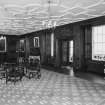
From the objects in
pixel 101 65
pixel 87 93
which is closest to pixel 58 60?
pixel 101 65

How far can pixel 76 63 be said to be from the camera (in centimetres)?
1012

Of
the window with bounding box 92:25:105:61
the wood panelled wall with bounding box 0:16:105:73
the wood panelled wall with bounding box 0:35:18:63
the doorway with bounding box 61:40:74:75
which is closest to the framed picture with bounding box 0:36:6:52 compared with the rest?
the wood panelled wall with bounding box 0:35:18:63

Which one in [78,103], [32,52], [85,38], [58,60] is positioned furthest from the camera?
[32,52]

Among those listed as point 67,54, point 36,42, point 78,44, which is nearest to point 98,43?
point 78,44

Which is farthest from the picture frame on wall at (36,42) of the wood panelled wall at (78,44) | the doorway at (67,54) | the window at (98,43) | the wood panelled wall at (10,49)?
the window at (98,43)

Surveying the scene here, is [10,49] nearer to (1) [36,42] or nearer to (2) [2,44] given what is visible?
(2) [2,44]

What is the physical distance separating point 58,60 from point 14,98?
24.5 feet

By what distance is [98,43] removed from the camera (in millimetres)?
9250

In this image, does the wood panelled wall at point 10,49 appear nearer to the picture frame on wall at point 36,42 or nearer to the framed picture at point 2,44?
the framed picture at point 2,44

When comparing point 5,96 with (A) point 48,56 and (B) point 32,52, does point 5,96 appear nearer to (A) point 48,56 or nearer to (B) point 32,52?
(A) point 48,56

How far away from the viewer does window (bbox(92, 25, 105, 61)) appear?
29.5 feet

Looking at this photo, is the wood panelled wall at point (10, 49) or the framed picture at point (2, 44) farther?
the wood panelled wall at point (10, 49)

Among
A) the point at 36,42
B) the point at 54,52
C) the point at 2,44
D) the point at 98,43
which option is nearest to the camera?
the point at 98,43

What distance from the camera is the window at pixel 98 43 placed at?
898 cm
